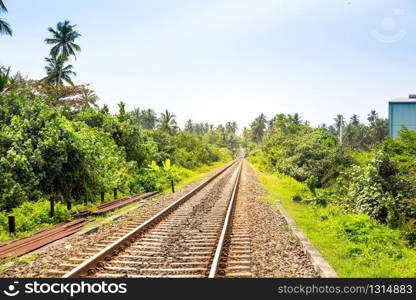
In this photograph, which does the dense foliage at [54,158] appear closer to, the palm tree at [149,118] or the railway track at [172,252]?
the railway track at [172,252]

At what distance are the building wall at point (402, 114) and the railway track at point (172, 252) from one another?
146 feet

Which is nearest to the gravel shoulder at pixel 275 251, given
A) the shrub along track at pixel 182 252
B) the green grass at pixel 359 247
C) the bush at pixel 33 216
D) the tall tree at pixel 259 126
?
the shrub along track at pixel 182 252

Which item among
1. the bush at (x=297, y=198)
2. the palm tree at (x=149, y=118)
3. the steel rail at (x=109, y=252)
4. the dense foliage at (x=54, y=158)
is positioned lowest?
the bush at (x=297, y=198)

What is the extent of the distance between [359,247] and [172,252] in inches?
162

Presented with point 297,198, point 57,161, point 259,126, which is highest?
point 259,126

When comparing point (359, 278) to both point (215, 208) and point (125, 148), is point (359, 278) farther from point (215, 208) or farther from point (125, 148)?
point (125, 148)

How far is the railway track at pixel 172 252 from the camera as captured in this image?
5.63 m

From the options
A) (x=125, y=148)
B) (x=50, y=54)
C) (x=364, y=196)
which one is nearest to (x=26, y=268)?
(x=364, y=196)

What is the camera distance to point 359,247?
23.5 ft

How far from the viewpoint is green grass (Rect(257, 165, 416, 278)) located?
19.7 ft

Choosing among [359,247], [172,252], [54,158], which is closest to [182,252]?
[172,252]

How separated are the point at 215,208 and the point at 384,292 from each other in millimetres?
8069

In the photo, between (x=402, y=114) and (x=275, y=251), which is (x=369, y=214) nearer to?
(x=275, y=251)

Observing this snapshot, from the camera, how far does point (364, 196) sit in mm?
10664
